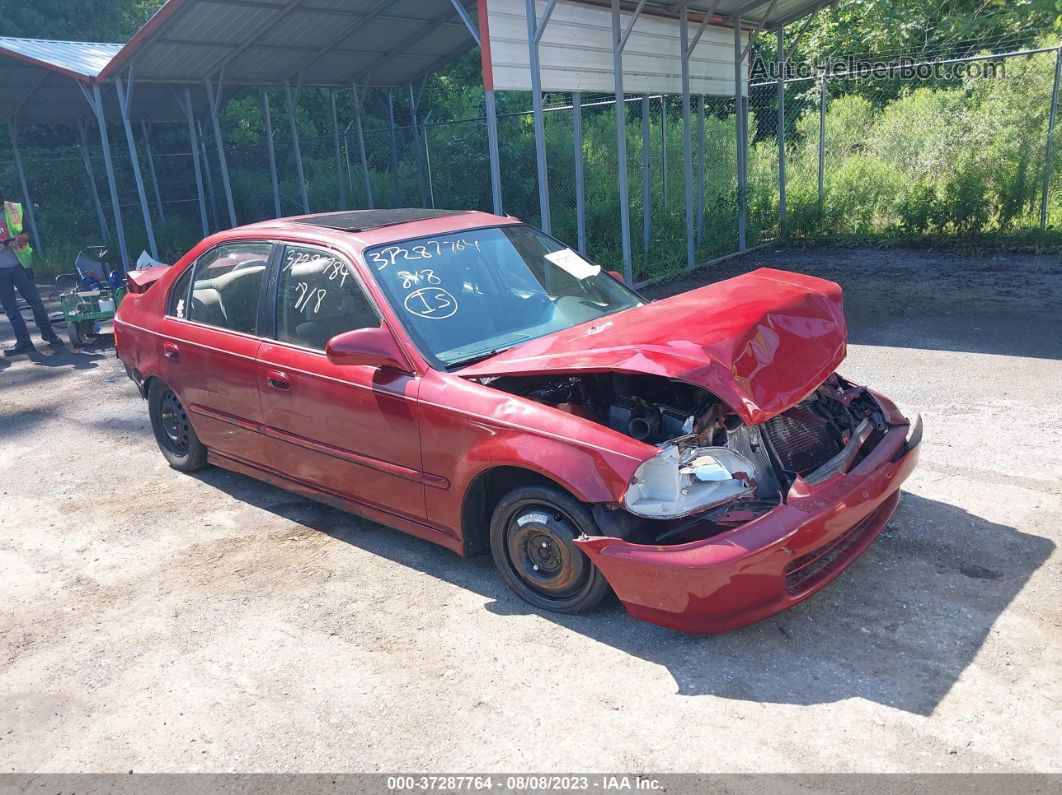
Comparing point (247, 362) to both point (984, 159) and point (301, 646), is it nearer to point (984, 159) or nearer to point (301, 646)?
point (301, 646)

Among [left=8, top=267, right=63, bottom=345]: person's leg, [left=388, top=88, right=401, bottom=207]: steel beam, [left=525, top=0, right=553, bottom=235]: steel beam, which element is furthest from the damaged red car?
[left=388, top=88, right=401, bottom=207]: steel beam

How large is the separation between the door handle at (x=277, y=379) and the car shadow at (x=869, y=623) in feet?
3.21

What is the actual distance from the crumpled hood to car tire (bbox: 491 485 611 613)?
58 cm

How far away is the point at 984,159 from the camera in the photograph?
12.6 m

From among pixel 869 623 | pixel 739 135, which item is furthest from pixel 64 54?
pixel 869 623

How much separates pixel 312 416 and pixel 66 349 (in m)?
7.22

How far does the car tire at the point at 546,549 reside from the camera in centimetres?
365

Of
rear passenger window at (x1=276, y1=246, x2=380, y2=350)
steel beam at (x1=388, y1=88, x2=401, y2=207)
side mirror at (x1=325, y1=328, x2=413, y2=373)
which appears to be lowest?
side mirror at (x1=325, y1=328, x2=413, y2=373)

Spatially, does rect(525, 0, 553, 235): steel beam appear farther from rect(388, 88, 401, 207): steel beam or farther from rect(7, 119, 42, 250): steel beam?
rect(7, 119, 42, 250): steel beam

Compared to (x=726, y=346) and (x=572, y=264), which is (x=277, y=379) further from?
(x=726, y=346)

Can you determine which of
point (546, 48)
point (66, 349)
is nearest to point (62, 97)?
point (66, 349)

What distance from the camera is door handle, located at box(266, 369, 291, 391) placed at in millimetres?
4656

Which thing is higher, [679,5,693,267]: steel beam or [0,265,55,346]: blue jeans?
[679,5,693,267]: steel beam

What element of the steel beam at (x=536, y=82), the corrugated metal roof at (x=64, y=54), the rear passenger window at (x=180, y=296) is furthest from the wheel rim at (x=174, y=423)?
the corrugated metal roof at (x=64, y=54)
